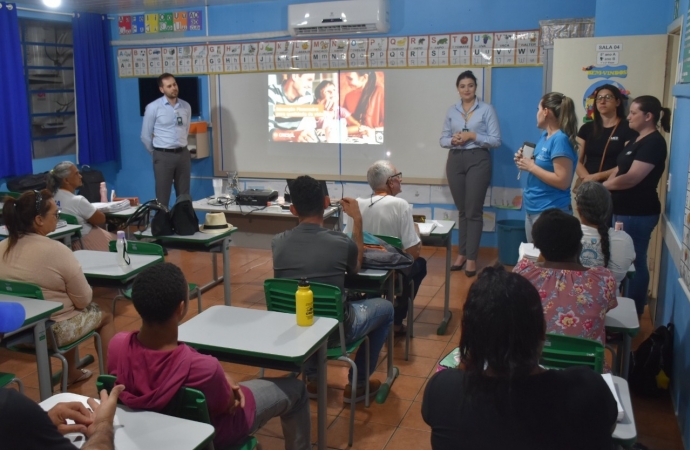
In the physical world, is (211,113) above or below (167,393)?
above

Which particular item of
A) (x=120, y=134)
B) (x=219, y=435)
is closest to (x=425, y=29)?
(x=120, y=134)

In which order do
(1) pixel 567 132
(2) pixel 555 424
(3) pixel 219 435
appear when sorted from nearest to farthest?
1. (2) pixel 555 424
2. (3) pixel 219 435
3. (1) pixel 567 132

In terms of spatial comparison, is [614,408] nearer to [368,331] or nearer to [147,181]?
[368,331]

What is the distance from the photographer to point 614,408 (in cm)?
147

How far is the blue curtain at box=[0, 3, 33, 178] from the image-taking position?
6609mm

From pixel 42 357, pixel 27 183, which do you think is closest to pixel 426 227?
pixel 42 357

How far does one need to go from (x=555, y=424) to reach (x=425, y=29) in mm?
5630

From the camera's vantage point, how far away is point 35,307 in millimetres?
2729

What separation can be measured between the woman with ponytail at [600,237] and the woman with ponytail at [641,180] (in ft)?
3.44

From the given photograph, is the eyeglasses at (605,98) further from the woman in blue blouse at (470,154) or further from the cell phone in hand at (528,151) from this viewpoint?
the woman in blue blouse at (470,154)

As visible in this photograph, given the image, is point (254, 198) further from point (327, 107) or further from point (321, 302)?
point (321, 302)

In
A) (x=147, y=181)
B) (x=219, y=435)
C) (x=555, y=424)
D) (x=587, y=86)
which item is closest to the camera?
(x=555, y=424)

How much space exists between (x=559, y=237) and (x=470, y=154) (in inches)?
138

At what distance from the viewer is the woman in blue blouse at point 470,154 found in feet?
18.9
